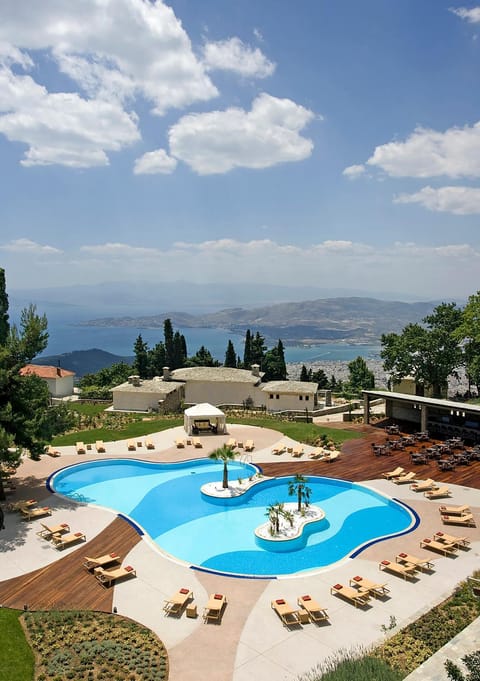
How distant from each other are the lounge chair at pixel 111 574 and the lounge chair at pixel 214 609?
3.12 m

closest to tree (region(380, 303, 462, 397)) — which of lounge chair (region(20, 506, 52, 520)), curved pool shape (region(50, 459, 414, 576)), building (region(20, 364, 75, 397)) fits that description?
curved pool shape (region(50, 459, 414, 576))

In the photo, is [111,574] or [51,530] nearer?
[111,574]

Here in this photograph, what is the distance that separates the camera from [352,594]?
13.2 meters

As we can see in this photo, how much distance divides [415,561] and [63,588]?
10890mm

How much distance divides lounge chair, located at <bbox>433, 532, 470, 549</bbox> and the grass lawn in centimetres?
1323

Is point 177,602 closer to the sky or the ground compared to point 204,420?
closer to the ground

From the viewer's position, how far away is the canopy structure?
31.8 m

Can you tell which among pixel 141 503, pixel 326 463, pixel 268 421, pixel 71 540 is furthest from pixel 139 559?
pixel 268 421

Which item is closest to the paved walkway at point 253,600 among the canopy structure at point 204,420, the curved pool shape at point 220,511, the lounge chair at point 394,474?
the curved pool shape at point 220,511

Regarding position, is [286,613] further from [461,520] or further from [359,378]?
[359,378]

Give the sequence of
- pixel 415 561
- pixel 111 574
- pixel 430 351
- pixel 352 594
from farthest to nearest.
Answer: pixel 430 351 < pixel 415 561 < pixel 111 574 < pixel 352 594

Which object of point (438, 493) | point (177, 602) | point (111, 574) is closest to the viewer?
point (177, 602)

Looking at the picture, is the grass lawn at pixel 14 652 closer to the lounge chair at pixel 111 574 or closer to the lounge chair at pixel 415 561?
the lounge chair at pixel 111 574

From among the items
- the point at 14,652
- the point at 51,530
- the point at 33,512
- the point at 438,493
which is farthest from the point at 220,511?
the point at 14,652
